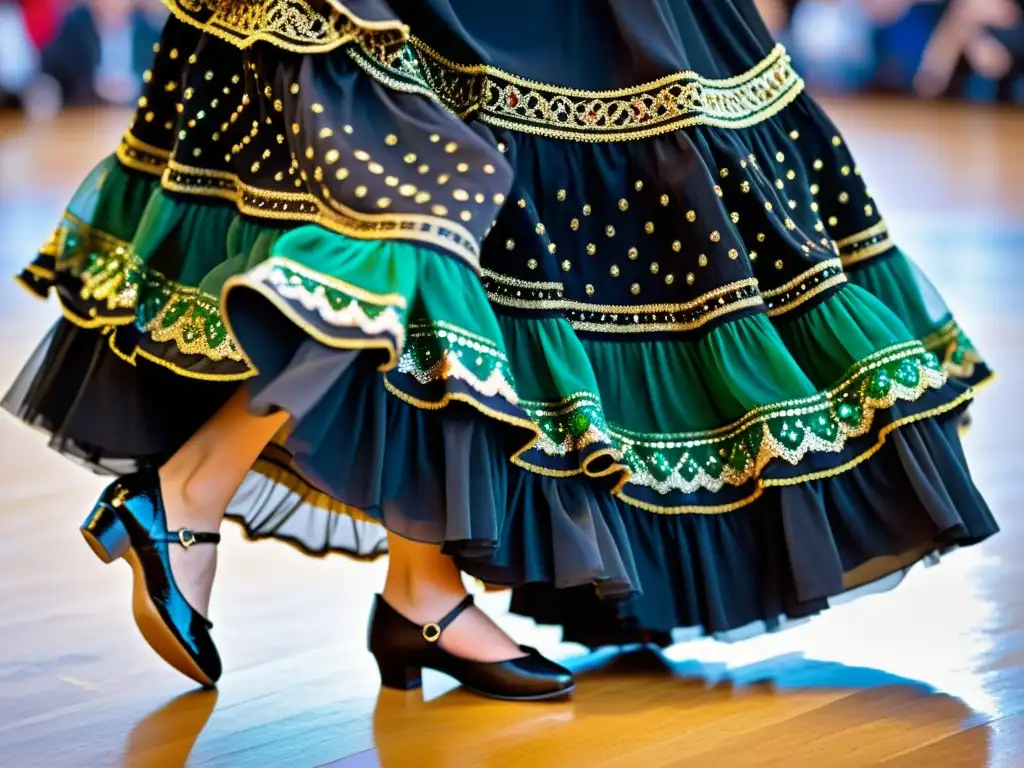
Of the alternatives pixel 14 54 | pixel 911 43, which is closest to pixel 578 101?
pixel 14 54

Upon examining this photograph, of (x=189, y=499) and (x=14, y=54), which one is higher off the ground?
(x=14, y=54)

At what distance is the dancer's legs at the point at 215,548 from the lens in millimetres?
1692

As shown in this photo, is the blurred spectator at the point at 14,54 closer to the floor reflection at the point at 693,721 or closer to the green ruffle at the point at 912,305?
Answer: the green ruffle at the point at 912,305

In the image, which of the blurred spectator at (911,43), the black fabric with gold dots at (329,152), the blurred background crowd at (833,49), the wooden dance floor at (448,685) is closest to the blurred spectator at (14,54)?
the blurred background crowd at (833,49)

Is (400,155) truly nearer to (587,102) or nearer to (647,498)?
(587,102)

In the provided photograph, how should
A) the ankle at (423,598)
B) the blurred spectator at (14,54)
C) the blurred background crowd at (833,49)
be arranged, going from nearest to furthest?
the ankle at (423,598), the blurred spectator at (14,54), the blurred background crowd at (833,49)

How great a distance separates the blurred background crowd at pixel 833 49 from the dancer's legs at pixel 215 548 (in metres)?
8.59

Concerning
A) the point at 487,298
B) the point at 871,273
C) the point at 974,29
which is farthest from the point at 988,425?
the point at 974,29

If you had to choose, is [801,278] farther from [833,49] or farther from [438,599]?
[833,49]

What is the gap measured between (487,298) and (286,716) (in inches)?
19.4

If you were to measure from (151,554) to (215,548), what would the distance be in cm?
8

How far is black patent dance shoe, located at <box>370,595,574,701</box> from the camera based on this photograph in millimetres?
1710

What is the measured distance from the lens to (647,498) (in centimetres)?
173

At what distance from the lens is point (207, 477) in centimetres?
171
